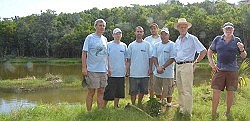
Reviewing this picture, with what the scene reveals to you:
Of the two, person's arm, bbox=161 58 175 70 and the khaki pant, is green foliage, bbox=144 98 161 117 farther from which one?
person's arm, bbox=161 58 175 70

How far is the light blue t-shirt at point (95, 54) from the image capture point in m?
6.27

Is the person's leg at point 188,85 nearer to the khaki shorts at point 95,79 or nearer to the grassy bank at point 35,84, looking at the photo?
the khaki shorts at point 95,79

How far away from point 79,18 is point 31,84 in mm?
51434

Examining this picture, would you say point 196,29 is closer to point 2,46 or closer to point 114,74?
point 2,46

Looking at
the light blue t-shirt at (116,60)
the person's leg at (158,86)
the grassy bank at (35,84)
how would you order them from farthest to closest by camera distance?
1. the grassy bank at (35,84)
2. the person's leg at (158,86)
3. the light blue t-shirt at (116,60)

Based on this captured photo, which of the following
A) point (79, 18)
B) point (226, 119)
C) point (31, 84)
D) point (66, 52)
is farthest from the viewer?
point (79, 18)

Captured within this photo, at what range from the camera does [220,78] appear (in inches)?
240

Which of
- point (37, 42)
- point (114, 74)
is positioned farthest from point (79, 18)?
point (114, 74)

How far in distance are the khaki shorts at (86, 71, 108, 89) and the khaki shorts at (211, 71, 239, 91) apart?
2.00 meters

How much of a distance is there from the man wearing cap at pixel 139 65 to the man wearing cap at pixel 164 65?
165mm

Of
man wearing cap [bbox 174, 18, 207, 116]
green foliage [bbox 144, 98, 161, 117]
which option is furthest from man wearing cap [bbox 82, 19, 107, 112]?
man wearing cap [bbox 174, 18, 207, 116]

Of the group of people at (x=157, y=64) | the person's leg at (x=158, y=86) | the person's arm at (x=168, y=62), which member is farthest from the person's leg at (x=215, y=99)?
the person's leg at (x=158, y=86)

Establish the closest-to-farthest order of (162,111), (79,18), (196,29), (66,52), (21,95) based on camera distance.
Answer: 1. (162,111)
2. (21,95)
3. (196,29)
4. (66,52)
5. (79,18)

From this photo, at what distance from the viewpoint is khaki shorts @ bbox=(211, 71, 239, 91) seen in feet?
19.8
